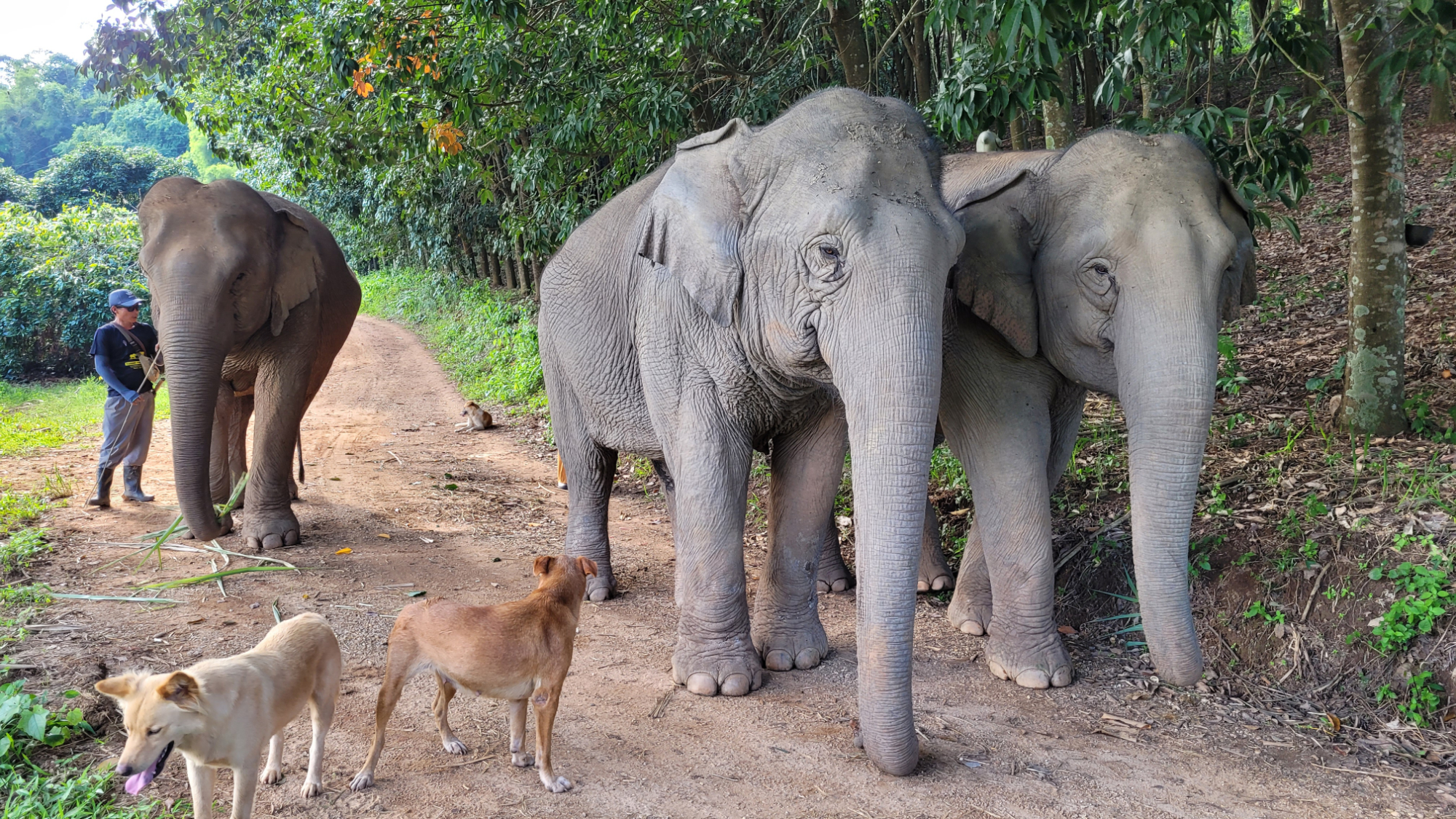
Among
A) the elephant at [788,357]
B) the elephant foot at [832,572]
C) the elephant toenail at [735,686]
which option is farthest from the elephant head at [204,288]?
the elephant foot at [832,572]

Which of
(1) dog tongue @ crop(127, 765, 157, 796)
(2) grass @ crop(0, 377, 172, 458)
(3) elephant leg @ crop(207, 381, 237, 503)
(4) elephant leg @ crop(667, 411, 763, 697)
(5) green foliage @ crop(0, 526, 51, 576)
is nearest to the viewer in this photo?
(1) dog tongue @ crop(127, 765, 157, 796)

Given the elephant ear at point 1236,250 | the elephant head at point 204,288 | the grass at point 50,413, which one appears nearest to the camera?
the elephant ear at point 1236,250

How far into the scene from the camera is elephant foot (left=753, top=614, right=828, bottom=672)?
5.02m

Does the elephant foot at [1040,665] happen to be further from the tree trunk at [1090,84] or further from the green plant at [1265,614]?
the tree trunk at [1090,84]

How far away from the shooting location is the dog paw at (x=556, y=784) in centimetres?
368

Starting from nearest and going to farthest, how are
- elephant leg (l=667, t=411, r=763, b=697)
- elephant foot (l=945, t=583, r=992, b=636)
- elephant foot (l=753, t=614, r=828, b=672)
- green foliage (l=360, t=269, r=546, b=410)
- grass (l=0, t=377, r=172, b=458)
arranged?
elephant leg (l=667, t=411, r=763, b=697)
elephant foot (l=753, t=614, r=828, b=672)
elephant foot (l=945, t=583, r=992, b=636)
grass (l=0, t=377, r=172, b=458)
green foliage (l=360, t=269, r=546, b=410)

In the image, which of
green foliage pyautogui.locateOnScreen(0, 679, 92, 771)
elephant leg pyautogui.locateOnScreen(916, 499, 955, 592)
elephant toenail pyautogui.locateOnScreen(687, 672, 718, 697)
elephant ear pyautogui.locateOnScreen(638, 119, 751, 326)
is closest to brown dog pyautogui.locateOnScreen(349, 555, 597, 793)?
elephant toenail pyautogui.locateOnScreen(687, 672, 718, 697)

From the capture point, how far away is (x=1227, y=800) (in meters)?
3.76

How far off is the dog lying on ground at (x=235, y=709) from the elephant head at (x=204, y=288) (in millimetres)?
2795

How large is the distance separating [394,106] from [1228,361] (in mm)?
7564

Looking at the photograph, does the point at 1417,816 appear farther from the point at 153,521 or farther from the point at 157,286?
the point at 153,521

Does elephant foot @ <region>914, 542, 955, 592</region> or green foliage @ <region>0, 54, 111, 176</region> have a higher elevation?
green foliage @ <region>0, 54, 111, 176</region>

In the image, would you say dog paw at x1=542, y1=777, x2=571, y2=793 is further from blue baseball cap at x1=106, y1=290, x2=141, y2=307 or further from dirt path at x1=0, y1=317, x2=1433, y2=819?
blue baseball cap at x1=106, y1=290, x2=141, y2=307

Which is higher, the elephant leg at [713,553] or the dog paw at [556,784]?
the elephant leg at [713,553]
